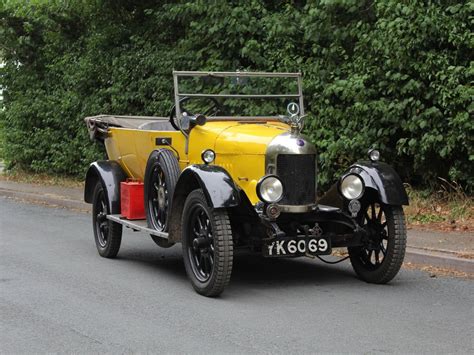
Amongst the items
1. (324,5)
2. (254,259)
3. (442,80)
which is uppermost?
(324,5)

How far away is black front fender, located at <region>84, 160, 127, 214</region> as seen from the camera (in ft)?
28.9

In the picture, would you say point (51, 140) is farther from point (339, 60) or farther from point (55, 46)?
point (339, 60)

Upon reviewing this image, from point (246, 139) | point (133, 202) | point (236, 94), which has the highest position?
point (236, 94)

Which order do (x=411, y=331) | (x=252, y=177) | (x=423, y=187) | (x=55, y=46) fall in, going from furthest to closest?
(x=55, y=46)
(x=423, y=187)
(x=252, y=177)
(x=411, y=331)

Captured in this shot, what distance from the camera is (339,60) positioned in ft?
38.7

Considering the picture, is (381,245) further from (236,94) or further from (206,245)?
(236,94)

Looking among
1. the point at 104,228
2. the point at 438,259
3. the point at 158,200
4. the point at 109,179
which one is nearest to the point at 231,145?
the point at 158,200

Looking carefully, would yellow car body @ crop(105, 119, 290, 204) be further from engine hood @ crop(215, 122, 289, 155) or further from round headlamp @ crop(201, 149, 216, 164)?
round headlamp @ crop(201, 149, 216, 164)

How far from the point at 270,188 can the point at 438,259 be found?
248 cm

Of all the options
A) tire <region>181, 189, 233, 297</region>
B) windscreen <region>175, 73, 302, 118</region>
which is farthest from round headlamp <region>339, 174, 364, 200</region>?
windscreen <region>175, 73, 302, 118</region>

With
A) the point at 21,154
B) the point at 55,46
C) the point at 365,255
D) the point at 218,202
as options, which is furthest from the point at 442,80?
the point at 21,154

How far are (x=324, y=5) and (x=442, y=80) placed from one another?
7.39 ft

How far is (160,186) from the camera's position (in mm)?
7961

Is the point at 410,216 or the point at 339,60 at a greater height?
the point at 339,60
